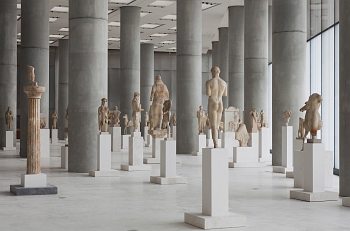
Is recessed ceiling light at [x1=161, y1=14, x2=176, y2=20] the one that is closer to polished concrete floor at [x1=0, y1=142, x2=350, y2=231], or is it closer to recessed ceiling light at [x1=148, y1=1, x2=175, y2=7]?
recessed ceiling light at [x1=148, y1=1, x2=175, y2=7]

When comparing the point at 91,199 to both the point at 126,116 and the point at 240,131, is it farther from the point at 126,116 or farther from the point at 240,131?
the point at 126,116

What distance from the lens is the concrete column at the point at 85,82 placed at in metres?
19.5

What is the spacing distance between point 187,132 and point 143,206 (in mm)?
18935

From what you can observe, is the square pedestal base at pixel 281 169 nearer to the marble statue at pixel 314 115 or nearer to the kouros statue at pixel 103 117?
the kouros statue at pixel 103 117

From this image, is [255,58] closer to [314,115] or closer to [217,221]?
[314,115]

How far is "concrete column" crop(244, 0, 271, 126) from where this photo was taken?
99.7 feet

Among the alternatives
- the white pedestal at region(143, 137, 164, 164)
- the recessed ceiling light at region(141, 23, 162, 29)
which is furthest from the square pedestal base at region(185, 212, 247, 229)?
the recessed ceiling light at region(141, 23, 162, 29)

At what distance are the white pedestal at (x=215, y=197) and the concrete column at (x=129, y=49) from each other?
A: 88.9 ft

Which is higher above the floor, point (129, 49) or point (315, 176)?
point (129, 49)

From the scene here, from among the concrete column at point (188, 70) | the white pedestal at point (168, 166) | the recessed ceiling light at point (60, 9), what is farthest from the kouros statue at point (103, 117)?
the recessed ceiling light at point (60, 9)

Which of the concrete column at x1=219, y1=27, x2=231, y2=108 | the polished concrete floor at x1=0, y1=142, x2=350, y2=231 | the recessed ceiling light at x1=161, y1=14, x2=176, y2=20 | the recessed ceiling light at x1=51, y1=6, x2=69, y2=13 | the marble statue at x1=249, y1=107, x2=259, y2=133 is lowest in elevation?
the polished concrete floor at x1=0, y1=142, x2=350, y2=231

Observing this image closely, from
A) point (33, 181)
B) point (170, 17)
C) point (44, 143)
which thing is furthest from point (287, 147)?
point (170, 17)

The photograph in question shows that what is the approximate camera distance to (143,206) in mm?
12102

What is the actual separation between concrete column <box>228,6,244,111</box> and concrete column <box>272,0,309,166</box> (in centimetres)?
1620
